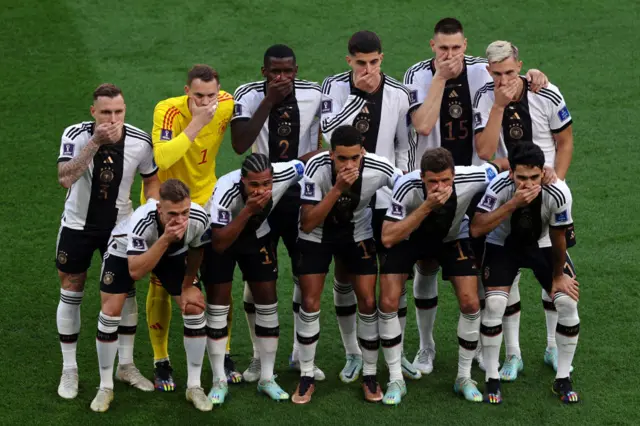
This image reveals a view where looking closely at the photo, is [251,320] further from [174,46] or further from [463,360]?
[174,46]

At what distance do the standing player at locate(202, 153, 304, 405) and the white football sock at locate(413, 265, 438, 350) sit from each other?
1.19 m

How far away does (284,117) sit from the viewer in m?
8.91

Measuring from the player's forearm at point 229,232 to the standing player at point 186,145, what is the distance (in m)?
0.63

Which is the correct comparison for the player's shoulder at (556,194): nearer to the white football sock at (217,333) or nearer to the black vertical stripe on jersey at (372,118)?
the black vertical stripe on jersey at (372,118)

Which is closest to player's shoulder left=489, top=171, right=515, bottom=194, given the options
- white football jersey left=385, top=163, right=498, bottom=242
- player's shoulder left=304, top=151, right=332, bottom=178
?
white football jersey left=385, top=163, right=498, bottom=242

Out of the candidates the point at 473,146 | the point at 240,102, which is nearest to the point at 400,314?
the point at 473,146

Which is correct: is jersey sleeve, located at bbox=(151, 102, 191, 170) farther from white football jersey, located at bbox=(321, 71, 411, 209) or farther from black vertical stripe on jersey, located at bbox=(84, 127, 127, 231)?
white football jersey, located at bbox=(321, 71, 411, 209)

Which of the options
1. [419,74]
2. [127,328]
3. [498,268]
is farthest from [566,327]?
[127,328]

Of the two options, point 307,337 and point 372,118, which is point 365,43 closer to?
point 372,118

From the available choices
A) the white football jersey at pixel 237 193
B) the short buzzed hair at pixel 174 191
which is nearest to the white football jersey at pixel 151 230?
the white football jersey at pixel 237 193

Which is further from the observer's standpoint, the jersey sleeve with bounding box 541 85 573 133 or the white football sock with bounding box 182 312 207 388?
the jersey sleeve with bounding box 541 85 573 133

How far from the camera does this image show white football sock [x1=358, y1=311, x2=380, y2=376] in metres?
8.69

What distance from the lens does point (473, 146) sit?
30.5ft

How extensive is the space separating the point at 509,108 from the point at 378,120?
3.30 ft
